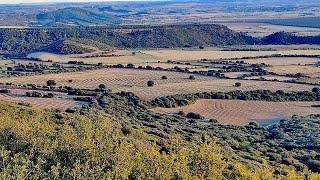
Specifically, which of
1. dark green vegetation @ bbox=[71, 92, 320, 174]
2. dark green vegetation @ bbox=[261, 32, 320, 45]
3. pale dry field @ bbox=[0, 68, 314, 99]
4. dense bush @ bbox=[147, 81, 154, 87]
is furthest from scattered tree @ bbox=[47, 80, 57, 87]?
dark green vegetation @ bbox=[261, 32, 320, 45]

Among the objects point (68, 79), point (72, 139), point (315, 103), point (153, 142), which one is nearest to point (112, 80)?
point (68, 79)

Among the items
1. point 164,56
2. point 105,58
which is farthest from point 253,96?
point 164,56

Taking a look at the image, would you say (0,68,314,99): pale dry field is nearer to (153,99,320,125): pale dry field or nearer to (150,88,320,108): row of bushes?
(150,88,320,108): row of bushes

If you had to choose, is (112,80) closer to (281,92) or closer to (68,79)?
(68,79)

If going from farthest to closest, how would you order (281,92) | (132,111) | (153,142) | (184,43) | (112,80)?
(184,43)
(112,80)
(281,92)
(132,111)
(153,142)

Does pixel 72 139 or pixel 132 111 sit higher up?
pixel 72 139

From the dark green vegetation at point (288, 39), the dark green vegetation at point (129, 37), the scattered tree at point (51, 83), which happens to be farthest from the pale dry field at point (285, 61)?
the dark green vegetation at point (129, 37)
